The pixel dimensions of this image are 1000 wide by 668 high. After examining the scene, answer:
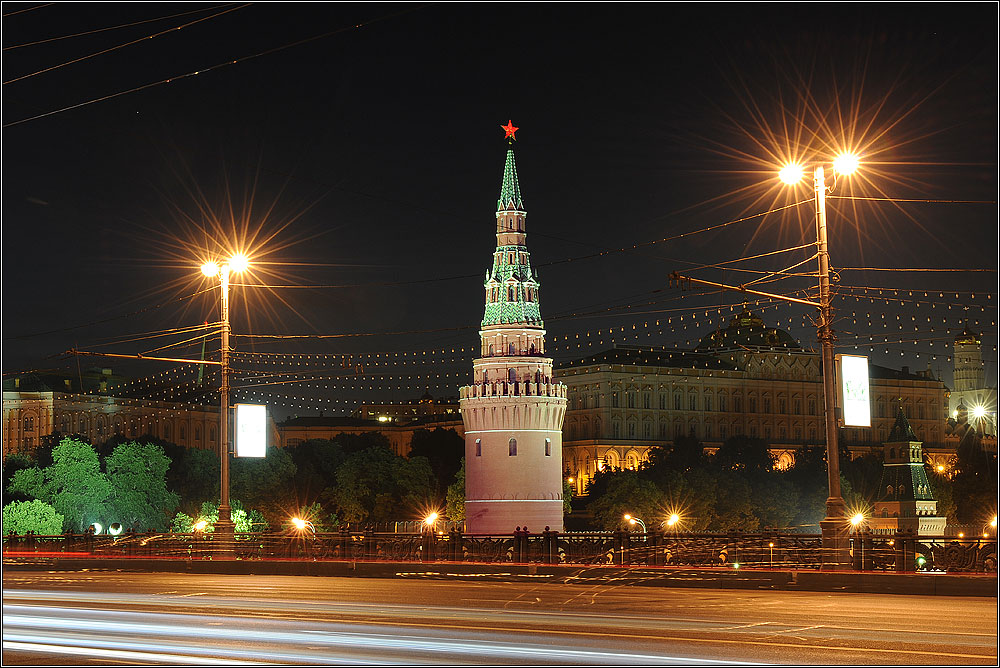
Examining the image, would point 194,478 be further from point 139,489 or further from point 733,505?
point 733,505

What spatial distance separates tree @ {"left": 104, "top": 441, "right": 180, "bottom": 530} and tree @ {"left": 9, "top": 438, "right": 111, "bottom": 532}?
1.00 m

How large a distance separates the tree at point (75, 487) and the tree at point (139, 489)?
39.3 inches

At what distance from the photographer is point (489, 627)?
627 inches

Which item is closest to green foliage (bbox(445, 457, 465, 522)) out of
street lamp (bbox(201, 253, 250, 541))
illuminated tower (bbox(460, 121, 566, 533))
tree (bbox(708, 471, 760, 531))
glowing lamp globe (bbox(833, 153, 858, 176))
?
illuminated tower (bbox(460, 121, 566, 533))

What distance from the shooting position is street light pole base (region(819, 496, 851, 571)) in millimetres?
26031

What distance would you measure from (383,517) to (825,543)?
79759 millimetres

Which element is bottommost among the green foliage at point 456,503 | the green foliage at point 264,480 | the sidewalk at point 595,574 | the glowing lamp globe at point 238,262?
the sidewalk at point 595,574

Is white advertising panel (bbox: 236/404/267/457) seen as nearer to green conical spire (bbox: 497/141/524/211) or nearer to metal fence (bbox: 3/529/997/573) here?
metal fence (bbox: 3/529/997/573)

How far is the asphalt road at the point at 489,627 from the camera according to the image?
13203 millimetres

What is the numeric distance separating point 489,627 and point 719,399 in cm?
14219

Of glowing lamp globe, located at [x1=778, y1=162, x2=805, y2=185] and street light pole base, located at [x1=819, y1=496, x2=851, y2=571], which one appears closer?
street light pole base, located at [x1=819, y1=496, x2=851, y2=571]

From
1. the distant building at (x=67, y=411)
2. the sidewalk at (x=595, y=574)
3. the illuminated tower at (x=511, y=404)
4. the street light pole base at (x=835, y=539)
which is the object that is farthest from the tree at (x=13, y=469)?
the street light pole base at (x=835, y=539)

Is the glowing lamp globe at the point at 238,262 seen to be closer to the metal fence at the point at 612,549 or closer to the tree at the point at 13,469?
the metal fence at the point at 612,549

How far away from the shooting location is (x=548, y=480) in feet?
281
